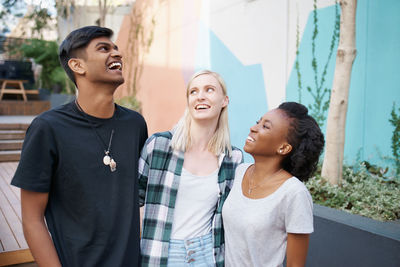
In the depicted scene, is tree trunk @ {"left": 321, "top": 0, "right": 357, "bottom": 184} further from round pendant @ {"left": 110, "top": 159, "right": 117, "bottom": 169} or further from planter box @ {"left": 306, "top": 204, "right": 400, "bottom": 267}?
round pendant @ {"left": 110, "top": 159, "right": 117, "bottom": 169}

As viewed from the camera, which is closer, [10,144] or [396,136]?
[396,136]

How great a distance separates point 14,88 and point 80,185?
45.0 ft

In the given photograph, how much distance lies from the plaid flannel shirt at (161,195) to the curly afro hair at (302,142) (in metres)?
0.43

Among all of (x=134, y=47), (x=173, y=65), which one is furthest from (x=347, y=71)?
(x=134, y=47)

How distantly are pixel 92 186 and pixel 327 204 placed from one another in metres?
2.18

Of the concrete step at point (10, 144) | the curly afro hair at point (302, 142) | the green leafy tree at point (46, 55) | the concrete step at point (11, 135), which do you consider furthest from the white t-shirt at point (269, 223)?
the green leafy tree at point (46, 55)

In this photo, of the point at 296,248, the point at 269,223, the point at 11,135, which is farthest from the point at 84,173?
the point at 11,135

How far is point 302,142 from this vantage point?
1.66m

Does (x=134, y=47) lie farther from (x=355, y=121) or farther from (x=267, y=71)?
(x=355, y=121)

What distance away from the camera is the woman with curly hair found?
1.50 metres

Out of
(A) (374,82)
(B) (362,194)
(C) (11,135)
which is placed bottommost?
(C) (11,135)

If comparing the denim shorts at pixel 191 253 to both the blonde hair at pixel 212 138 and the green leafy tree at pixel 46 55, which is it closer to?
the blonde hair at pixel 212 138

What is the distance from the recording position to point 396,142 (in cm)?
335

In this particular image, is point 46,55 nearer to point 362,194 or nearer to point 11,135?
point 11,135
